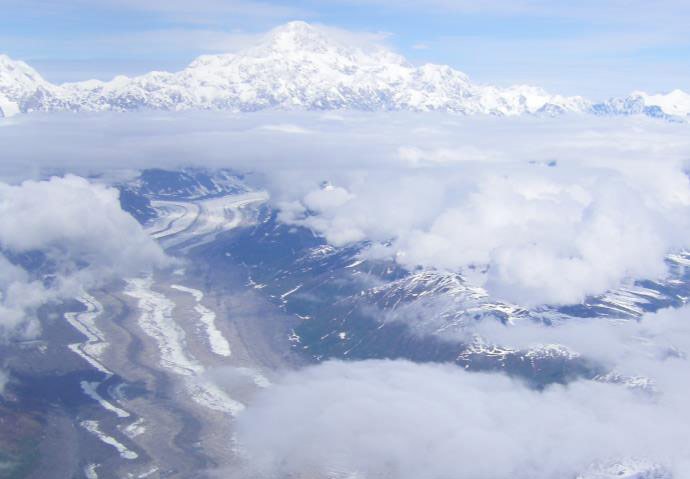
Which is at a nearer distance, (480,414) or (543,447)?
(543,447)

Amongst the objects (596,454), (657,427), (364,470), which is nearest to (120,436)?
(364,470)

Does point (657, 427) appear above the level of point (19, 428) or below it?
above

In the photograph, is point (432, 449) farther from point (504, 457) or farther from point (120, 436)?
point (120, 436)

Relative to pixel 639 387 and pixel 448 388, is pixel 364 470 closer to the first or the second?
pixel 448 388

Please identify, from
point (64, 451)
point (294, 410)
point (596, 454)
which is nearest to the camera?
point (596, 454)

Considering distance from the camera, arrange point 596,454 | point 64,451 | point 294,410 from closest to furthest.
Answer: point 596,454 < point 64,451 < point 294,410

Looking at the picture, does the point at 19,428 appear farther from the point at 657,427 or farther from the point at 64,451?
the point at 657,427

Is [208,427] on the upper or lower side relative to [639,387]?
lower

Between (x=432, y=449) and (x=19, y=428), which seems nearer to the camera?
(x=432, y=449)

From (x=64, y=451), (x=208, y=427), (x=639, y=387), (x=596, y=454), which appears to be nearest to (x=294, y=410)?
(x=208, y=427)
